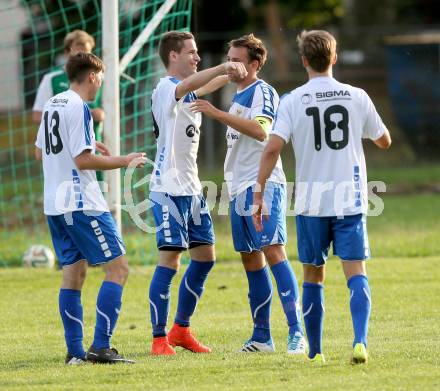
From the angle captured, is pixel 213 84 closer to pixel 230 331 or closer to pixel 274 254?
pixel 274 254

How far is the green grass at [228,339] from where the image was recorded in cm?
617

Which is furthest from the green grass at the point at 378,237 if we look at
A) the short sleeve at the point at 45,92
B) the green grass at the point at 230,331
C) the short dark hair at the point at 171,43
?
the short dark hair at the point at 171,43

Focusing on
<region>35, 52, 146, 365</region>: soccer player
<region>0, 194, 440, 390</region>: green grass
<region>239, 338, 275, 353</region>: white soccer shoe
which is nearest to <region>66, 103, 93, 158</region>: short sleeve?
<region>35, 52, 146, 365</region>: soccer player

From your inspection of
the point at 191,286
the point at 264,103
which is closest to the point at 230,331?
the point at 191,286

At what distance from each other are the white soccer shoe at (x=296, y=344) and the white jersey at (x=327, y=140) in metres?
1.10

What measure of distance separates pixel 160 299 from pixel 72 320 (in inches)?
28.0

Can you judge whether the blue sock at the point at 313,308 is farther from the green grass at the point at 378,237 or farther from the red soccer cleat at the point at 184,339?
the green grass at the point at 378,237

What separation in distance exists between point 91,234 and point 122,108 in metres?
7.08

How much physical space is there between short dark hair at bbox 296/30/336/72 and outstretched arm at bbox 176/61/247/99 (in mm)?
654

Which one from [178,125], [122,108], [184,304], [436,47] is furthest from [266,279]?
[436,47]

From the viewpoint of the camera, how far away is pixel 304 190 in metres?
6.45

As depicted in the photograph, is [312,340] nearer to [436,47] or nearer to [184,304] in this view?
[184,304]

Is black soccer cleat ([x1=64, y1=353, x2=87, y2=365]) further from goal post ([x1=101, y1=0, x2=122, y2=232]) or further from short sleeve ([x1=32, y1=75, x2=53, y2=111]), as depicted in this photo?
short sleeve ([x1=32, y1=75, x2=53, y2=111])

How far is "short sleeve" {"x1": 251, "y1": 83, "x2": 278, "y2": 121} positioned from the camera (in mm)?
7316
